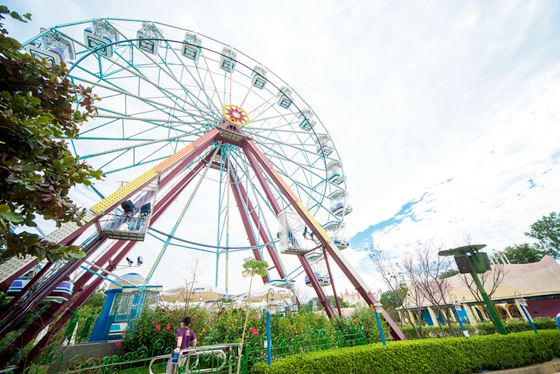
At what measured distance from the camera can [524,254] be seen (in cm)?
2983

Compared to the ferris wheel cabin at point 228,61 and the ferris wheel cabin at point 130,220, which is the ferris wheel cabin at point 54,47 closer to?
the ferris wheel cabin at point 130,220

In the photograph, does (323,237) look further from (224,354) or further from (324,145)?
(324,145)

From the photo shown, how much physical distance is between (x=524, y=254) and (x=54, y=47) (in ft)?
152

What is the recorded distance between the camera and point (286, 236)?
11109 mm

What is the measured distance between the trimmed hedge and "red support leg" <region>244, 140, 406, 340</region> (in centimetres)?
137

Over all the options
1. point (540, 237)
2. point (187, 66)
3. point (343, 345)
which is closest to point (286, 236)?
point (343, 345)

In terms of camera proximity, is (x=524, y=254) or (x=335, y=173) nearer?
(x=335, y=173)

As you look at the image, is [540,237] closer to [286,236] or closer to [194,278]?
[286,236]

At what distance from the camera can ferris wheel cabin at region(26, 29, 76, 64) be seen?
825cm

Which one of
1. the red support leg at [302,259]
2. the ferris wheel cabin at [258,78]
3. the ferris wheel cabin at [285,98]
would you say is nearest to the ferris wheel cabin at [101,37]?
the ferris wheel cabin at [258,78]

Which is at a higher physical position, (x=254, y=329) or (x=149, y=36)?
(x=149, y=36)

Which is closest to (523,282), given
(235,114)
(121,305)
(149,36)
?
(235,114)

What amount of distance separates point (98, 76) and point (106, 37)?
2.00 m

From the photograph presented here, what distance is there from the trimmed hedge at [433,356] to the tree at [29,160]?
13.1ft
